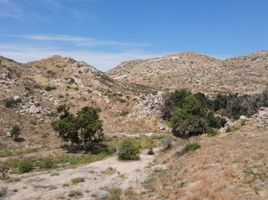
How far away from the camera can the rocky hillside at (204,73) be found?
108 m

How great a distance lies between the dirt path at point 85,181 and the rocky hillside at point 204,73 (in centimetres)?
6186

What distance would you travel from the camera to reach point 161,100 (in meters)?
67.9

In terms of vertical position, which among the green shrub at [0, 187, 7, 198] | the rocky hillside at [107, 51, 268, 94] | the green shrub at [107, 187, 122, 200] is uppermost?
the rocky hillside at [107, 51, 268, 94]

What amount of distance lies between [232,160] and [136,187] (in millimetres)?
7063

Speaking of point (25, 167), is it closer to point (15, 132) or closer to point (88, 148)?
point (88, 148)

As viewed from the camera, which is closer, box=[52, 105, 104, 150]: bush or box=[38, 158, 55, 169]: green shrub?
box=[38, 158, 55, 169]: green shrub

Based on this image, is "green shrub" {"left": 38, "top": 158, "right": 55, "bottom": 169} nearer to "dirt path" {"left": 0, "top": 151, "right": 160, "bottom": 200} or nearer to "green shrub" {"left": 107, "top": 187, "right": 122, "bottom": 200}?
"dirt path" {"left": 0, "top": 151, "right": 160, "bottom": 200}

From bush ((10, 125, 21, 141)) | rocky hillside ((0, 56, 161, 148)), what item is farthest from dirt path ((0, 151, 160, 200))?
rocky hillside ((0, 56, 161, 148))

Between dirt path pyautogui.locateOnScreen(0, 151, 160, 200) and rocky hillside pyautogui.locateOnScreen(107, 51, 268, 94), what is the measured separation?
203 ft

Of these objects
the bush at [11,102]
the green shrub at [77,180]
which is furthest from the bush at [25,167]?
the bush at [11,102]

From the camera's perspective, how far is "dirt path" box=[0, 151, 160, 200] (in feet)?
95.8

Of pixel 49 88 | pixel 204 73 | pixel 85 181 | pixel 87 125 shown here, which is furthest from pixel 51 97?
pixel 204 73

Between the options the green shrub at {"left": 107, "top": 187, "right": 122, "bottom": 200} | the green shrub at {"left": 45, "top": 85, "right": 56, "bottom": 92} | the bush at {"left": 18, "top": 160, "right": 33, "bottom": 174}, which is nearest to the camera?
the green shrub at {"left": 107, "top": 187, "right": 122, "bottom": 200}

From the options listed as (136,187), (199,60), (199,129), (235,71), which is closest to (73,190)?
Result: (136,187)
